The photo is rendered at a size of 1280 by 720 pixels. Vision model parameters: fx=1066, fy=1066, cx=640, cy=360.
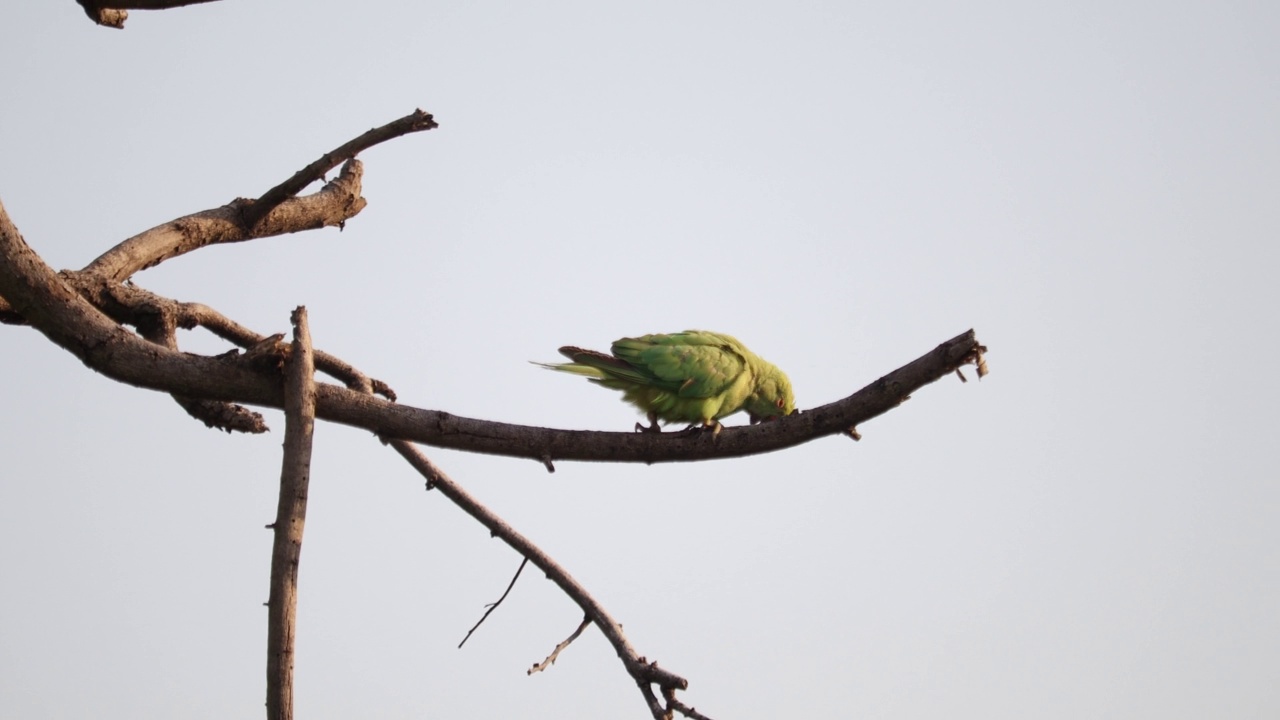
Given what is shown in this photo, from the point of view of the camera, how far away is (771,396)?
8.06 meters

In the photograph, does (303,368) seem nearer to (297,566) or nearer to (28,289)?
(297,566)

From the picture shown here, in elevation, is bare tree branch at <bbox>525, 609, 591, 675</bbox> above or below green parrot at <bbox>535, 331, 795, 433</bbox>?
below

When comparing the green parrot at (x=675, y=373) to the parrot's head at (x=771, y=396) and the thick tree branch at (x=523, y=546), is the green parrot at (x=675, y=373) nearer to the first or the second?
the parrot's head at (x=771, y=396)

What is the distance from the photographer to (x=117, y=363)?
4.48 m

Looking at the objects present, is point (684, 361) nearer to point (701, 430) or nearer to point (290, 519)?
point (701, 430)

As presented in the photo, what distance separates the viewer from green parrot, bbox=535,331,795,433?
6.95 meters

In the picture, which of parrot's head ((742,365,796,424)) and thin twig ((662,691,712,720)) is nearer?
thin twig ((662,691,712,720))

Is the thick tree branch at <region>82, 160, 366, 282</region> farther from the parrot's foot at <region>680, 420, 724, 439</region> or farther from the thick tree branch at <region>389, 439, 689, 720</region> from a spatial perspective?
the parrot's foot at <region>680, 420, 724, 439</region>

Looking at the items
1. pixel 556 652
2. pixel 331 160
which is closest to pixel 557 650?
pixel 556 652

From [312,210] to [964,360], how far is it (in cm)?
411

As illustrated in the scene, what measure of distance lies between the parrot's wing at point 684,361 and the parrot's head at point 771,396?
0.54 m

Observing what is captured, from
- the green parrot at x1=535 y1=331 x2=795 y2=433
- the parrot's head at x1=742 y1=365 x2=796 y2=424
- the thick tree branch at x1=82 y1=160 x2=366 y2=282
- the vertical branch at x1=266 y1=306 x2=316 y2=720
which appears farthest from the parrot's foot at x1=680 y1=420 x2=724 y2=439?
the thick tree branch at x1=82 y1=160 x2=366 y2=282

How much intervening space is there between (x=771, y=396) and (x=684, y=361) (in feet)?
4.01

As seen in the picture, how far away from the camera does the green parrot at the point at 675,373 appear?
6.95 m
